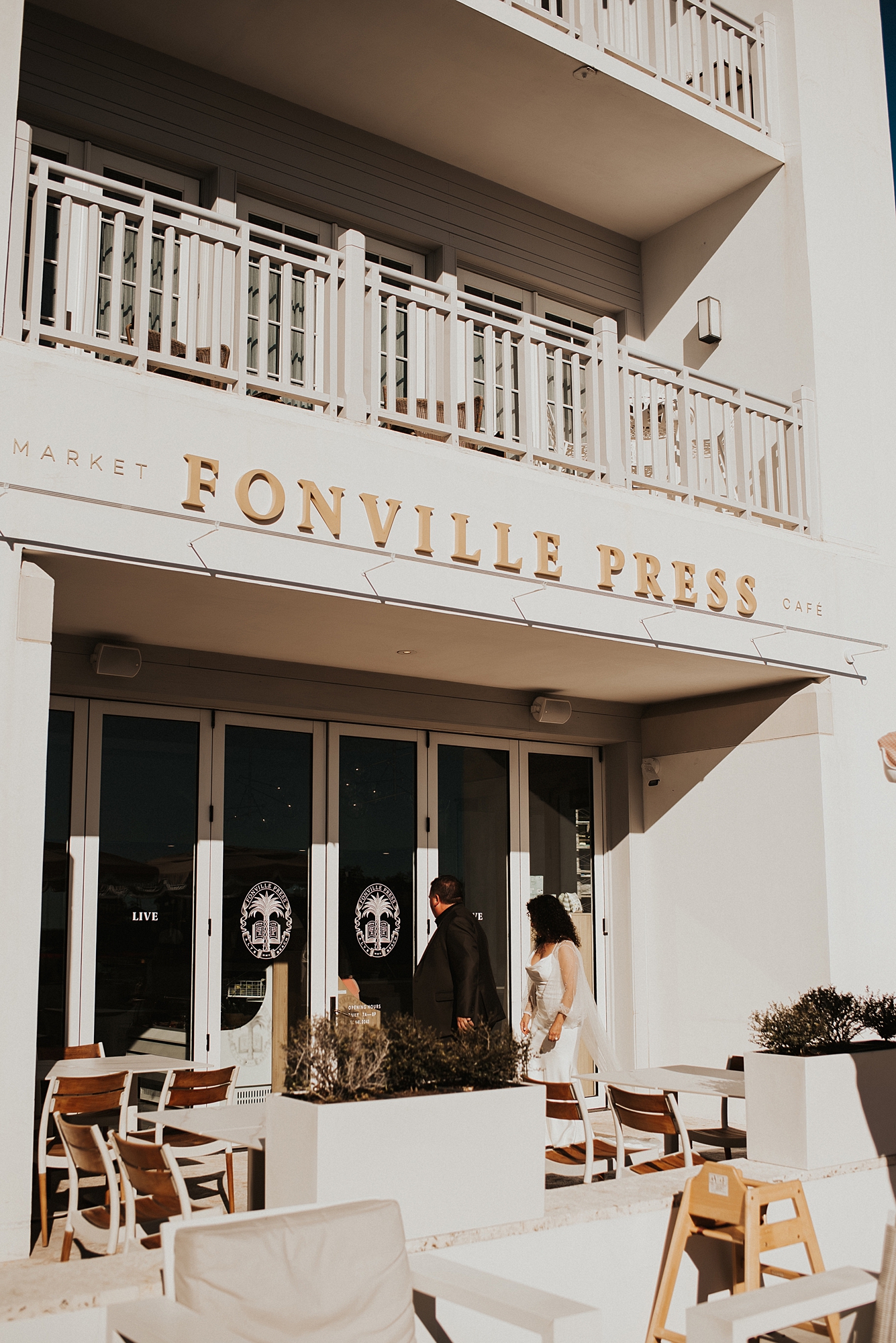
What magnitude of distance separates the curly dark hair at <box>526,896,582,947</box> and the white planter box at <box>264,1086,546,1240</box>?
292 centimetres

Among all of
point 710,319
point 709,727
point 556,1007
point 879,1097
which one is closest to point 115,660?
point 556,1007

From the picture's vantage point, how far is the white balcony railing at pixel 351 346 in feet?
19.0

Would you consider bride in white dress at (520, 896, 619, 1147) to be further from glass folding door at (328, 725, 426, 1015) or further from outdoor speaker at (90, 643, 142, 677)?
outdoor speaker at (90, 643, 142, 677)

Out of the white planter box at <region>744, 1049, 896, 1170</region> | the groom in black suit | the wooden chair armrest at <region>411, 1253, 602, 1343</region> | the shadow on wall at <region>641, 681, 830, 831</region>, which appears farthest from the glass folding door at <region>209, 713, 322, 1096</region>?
the wooden chair armrest at <region>411, 1253, 602, 1343</region>

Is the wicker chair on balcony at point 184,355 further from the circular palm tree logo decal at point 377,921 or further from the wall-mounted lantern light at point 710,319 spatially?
the wall-mounted lantern light at point 710,319

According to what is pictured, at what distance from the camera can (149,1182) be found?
15.0 feet

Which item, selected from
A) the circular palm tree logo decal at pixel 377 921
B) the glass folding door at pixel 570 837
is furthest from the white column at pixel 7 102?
the glass folding door at pixel 570 837

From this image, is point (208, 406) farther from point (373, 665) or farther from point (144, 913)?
point (144, 913)

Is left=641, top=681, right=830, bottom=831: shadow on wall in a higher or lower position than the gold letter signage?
lower

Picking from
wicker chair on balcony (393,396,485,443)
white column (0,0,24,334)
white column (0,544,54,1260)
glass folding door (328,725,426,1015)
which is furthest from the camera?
glass folding door (328,725,426,1015)

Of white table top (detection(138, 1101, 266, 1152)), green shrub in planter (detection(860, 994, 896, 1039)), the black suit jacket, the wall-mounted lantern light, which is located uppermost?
the wall-mounted lantern light

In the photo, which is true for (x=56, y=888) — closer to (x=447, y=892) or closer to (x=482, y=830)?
(x=447, y=892)

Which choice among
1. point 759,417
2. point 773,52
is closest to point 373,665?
point 759,417

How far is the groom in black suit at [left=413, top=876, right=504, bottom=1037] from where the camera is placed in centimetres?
729
